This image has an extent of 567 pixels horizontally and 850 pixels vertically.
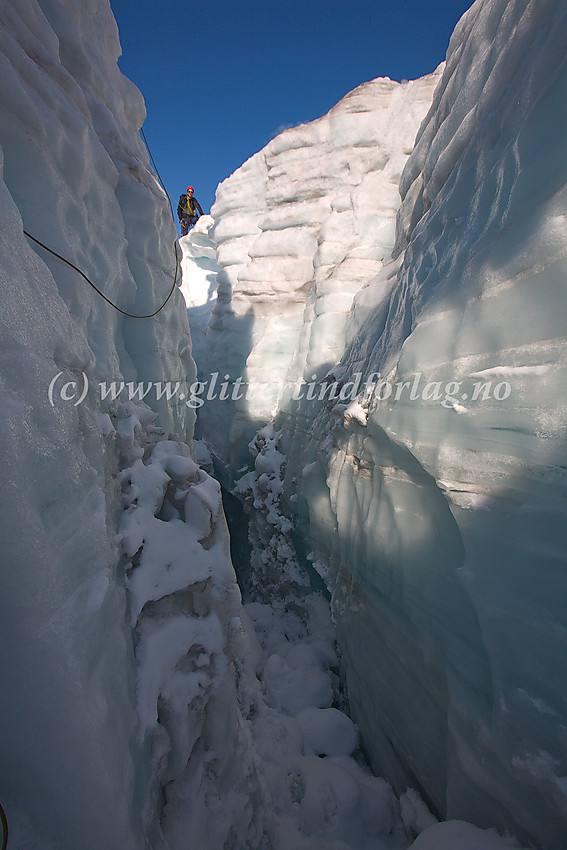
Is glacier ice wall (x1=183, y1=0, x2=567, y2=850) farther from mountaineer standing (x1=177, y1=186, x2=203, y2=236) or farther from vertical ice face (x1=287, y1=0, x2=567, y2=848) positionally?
mountaineer standing (x1=177, y1=186, x2=203, y2=236)

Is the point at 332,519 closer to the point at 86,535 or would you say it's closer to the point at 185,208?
the point at 86,535

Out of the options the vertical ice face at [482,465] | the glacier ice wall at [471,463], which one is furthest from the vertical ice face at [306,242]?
the vertical ice face at [482,465]

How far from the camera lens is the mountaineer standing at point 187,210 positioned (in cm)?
1412

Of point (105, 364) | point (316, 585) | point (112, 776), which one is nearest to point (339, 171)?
point (105, 364)

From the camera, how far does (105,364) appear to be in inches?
107

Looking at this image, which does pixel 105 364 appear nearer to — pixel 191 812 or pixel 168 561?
pixel 168 561

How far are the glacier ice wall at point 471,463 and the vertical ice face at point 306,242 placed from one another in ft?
7.75

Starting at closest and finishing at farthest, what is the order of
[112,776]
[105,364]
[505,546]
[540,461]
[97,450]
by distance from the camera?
[112,776] < [540,461] < [505,546] < [97,450] < [105,364]

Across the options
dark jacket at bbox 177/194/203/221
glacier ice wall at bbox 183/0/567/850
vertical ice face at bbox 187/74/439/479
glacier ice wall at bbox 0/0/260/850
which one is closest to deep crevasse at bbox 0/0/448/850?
glacier ice wall at bbox 0/0/260/850

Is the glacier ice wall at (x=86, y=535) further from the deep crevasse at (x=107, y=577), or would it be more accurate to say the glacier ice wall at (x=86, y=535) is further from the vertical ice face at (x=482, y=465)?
the vertical ice face at (x=482, y=465)

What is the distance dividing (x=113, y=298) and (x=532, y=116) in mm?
3025

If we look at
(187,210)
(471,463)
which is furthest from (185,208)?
(471,463)

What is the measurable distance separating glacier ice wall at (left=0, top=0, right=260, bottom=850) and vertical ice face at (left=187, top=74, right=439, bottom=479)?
397 centimetres

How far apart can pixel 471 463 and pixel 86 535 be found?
6.21ft
